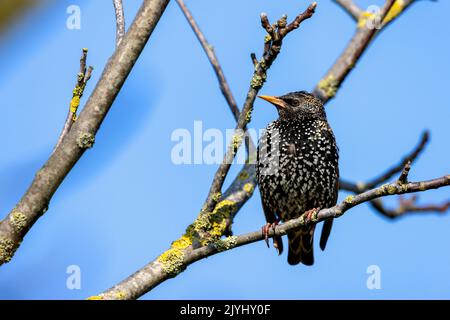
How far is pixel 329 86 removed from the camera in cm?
731

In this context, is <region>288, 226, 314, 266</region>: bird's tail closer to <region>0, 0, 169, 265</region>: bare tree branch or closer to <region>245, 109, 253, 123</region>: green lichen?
<region>245, 109, 253, 123</region>: green lichen

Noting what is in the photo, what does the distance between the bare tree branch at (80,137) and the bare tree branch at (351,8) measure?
393cm

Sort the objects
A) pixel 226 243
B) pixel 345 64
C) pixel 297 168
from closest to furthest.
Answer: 1. pixel 226 243
2. pixel 297 168
3. pixel 345 64

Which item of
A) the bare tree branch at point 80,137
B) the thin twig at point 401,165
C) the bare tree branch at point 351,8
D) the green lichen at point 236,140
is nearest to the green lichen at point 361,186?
the thin twig at point 401,165

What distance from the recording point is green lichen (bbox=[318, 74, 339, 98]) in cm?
729

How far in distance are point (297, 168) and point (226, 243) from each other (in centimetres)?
210

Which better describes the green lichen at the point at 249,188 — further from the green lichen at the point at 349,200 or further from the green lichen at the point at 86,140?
the green lichen at the point at 86,140

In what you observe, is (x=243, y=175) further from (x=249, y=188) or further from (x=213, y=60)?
(x=213, y=60)

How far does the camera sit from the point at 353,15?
25.2ft

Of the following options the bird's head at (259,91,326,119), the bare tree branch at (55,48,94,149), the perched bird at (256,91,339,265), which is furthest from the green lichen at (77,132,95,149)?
the bird's head at (259,91,326,119)

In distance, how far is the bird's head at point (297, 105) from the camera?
6910 mm

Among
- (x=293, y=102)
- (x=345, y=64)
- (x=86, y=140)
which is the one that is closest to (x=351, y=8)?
(x=345, y=64)
